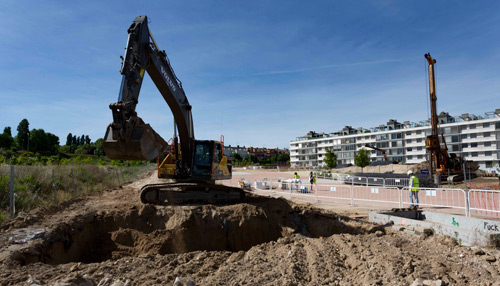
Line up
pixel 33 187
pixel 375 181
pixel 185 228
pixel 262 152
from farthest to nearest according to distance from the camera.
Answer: pixel 262 152
pixel 375 181
pixel 33 187
pixel 185 228

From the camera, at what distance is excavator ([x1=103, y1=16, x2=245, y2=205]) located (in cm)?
827

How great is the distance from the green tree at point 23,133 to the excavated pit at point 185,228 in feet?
222

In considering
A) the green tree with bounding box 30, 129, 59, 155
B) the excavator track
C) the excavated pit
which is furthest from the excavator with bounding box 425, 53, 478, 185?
the green tree with bounding box 30, 129, 59, 155

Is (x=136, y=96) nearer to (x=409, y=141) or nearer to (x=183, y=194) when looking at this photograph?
(x=183, y=194)

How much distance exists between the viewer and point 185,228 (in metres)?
9.69

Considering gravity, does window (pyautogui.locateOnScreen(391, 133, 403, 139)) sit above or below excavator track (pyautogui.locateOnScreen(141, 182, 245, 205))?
above

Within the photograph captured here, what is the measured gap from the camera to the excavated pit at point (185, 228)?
9.01 meters

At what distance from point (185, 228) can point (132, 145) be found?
10.3ft

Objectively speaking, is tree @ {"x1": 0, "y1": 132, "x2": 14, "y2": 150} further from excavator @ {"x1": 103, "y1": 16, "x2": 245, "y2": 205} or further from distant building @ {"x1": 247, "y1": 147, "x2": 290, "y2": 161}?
distant building @ {"x1": 247, "y1": 147, "x2": 290, "y2": 161}

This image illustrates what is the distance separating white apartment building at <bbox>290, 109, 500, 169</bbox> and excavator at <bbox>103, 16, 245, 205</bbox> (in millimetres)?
51706

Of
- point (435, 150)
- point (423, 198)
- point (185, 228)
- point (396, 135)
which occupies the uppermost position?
point (396, 135)

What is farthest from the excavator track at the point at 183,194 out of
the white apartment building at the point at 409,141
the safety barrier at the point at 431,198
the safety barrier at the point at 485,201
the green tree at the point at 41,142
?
the green tree at the point at 41,142

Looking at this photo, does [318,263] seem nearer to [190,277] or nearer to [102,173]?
[190,277]

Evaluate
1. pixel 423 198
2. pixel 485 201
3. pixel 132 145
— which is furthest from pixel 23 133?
pixel 485 201
